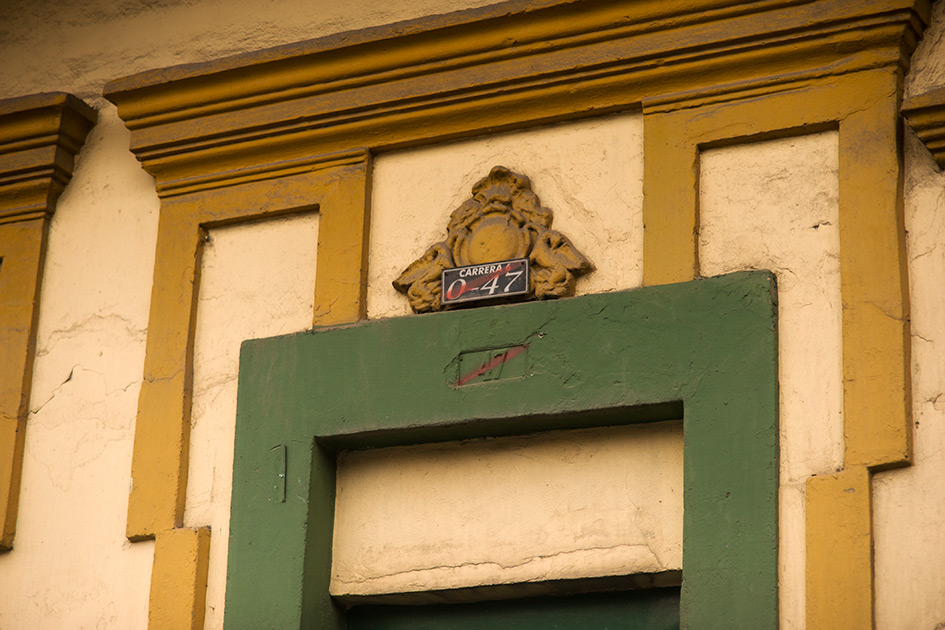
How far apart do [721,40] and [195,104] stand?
1759mm

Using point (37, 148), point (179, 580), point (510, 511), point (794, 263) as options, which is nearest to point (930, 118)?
point (794, 263)

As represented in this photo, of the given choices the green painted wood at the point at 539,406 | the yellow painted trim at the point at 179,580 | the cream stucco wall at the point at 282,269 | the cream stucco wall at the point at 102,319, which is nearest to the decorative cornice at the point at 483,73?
the cream stucco wall at the point at 282,269

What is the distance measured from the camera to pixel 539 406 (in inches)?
188

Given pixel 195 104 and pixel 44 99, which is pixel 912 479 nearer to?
pixel 195 104

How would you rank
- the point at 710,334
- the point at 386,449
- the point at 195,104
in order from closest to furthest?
the point at 710,334 → the point at 386,449 → the point at 195,104

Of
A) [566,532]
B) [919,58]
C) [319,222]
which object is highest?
[919,58]

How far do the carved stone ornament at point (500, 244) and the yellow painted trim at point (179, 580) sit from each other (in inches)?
38.3

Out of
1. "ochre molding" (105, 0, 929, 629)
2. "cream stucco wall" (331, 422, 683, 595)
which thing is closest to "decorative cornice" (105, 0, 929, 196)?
"ochre molding" (105, 0, 929, 629)

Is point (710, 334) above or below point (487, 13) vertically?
below

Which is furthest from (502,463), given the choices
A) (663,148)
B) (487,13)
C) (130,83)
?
(130,83)

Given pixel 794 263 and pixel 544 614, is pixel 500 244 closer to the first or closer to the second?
pixel 794 263

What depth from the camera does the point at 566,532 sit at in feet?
15.5

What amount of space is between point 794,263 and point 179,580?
6.66ft

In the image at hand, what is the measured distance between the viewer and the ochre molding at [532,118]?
15.0ft
